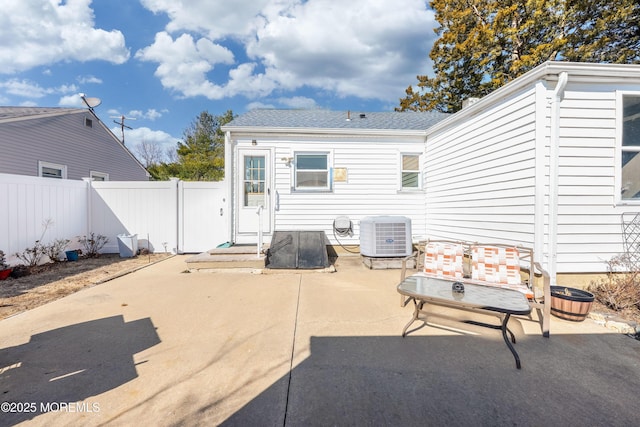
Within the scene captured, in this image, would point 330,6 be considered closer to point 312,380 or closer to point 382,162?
point 382,162

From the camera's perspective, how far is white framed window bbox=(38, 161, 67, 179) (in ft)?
26.6

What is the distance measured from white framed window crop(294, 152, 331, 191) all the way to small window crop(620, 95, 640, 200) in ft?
17.0

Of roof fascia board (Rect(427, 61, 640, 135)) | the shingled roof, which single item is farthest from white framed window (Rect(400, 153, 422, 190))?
roof fascia board (Rect(427, 61, 640, 135))

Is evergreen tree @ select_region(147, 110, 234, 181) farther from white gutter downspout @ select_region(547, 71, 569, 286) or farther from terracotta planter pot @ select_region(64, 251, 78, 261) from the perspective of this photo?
white gutter downspout @ select_region(547, 71, 569, 286)

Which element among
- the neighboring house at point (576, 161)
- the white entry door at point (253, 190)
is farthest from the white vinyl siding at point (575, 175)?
the white entry door at point (253, 190)

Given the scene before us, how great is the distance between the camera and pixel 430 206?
22.1 feet

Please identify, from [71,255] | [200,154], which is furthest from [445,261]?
[200,154]

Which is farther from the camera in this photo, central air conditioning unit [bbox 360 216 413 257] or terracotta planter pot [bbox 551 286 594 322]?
central air conditioning unit [bbox 360 216 413 257]

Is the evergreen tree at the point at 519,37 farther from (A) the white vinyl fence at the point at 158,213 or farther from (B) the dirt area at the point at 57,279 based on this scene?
(B) the dirt area at the point at 57,279

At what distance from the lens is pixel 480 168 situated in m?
4.90

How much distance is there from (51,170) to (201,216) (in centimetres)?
609

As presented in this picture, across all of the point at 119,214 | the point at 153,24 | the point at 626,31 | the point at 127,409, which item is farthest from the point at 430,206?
the point at 626,31

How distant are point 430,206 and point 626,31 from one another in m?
12.9

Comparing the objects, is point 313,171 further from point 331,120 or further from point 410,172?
point 410,172
